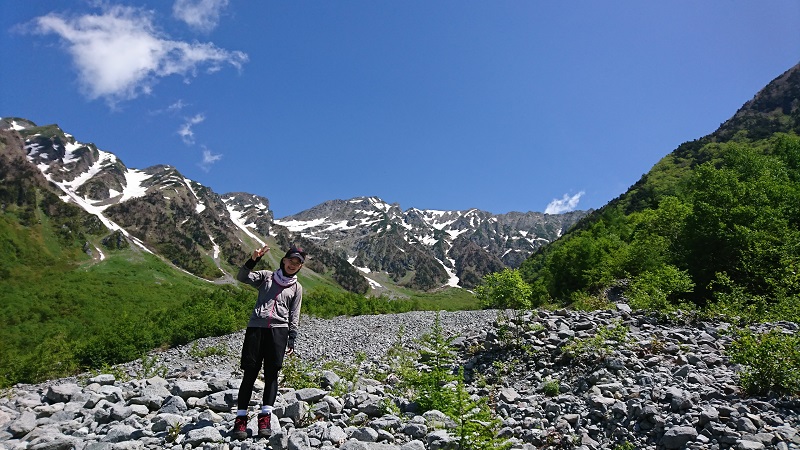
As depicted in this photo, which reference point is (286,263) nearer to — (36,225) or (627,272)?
(627,272)

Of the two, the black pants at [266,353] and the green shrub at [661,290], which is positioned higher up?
the green shrub at [661,290]

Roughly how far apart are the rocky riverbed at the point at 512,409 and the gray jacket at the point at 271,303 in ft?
5.62

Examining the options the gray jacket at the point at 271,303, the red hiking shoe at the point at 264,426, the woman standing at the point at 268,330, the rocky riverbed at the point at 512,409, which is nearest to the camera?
the rocky riverbed at the point at 512,409

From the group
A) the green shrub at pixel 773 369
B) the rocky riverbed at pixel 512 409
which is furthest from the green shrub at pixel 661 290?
the green shrub at pixel 773 369

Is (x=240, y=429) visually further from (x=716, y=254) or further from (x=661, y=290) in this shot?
(x=716, y=254)

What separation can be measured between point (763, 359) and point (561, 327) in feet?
20.6

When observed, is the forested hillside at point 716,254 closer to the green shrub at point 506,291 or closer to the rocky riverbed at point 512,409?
the rocky riverbed at point 512,409

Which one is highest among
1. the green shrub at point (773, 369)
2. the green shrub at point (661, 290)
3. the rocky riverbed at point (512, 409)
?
the green shrub at point (661, 290)

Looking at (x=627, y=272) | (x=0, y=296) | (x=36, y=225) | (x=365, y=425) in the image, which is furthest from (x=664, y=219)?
(x=36, y=225)

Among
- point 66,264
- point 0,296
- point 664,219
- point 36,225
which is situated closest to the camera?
point 664,219

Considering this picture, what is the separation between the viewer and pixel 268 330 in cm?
796

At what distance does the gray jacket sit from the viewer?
26.1 ft

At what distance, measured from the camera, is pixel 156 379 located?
10.4 metres

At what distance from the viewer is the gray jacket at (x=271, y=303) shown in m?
7.97
